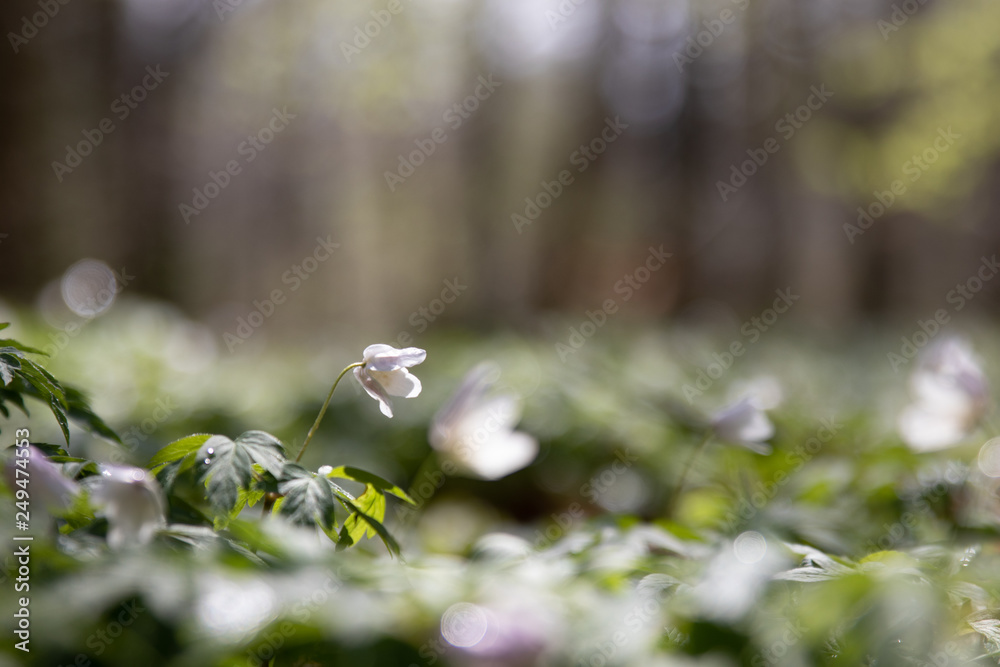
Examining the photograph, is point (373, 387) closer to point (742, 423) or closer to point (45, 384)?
point (45, 384)

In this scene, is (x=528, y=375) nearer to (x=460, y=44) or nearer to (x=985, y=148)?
(x=985, y=148)

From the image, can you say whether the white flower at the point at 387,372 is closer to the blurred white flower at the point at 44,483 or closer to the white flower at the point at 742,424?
the blurred white flower at the point at 44,483

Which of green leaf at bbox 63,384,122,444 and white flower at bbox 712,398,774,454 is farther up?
white flower at bbox 712,398,774,454

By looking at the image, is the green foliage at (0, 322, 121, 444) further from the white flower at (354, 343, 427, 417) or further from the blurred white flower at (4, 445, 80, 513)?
the white flower at (354, 343, 427, 417)

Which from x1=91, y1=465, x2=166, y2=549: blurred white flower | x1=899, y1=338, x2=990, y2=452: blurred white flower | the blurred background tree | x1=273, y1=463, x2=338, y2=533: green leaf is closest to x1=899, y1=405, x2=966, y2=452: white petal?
x1=899, y1=338, x2=990, y2=452: blurred white flower

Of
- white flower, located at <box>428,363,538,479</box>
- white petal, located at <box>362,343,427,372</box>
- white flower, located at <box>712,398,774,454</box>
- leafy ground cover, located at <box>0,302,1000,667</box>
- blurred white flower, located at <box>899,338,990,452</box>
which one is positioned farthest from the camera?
blurred white flower, located at <box>899,338,990,452</box>

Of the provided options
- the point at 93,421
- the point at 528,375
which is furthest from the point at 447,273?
the point at 93,421

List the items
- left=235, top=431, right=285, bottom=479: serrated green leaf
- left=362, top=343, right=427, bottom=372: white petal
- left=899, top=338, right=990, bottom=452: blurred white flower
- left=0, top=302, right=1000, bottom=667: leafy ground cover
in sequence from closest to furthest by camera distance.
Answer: left=0, top=302, right=1000, bottom=667: leafy ground cover < left=235, top=431, right=285, bottom=479: serrated green leaf < left=362, top=343, right=427, bottom=372: white petal < left=899, top=338, right=990, bottom=452: blurred white flower
